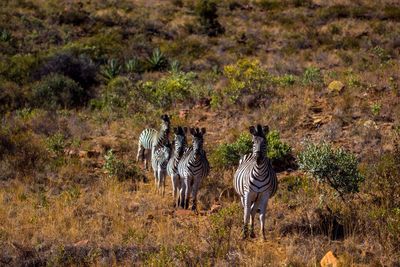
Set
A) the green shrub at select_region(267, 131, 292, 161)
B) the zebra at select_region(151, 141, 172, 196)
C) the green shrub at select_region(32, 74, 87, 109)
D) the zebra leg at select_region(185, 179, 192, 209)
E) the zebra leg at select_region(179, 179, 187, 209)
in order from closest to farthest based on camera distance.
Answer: the zebra leg at select_region(185, 179, 192, 209) → the zebra leg at select_region(179, 179, 187, 209) → the zebra at select_region(151, 141, 172, 196) → the green shrub at select_region(267, 131, 292, 161) → the green shrub at select_region(32, 74, 87, 109)

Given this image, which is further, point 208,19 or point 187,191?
point 208,19

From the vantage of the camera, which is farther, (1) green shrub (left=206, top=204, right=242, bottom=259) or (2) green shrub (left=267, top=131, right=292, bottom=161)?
(2) green shrub (left=267, top=131, right=292, bottom=161)

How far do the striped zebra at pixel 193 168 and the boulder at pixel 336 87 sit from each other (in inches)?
329

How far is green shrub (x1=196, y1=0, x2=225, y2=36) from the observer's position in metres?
32.9

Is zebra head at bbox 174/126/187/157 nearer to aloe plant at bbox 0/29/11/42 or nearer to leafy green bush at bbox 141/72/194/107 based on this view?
leafy green bush at bbox 141/72/194/107

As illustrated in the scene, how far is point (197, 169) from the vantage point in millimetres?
9664

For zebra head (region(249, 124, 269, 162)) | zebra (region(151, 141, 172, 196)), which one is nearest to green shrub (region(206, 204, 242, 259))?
zebra head (region(249, 124, 269, 162))

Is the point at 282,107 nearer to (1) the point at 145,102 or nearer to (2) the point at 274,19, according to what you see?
(1) the point at 145,102

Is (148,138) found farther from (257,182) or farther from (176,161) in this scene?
(257,182)

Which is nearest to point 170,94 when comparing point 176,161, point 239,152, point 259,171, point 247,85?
point 247,85

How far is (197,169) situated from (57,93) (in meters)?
12.3

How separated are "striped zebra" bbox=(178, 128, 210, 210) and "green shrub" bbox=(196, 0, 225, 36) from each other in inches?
941

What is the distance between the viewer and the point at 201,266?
624 centimetres

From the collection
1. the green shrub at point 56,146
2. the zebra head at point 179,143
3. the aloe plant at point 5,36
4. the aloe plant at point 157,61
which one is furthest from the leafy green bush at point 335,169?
the aloe plant at point 5,36
